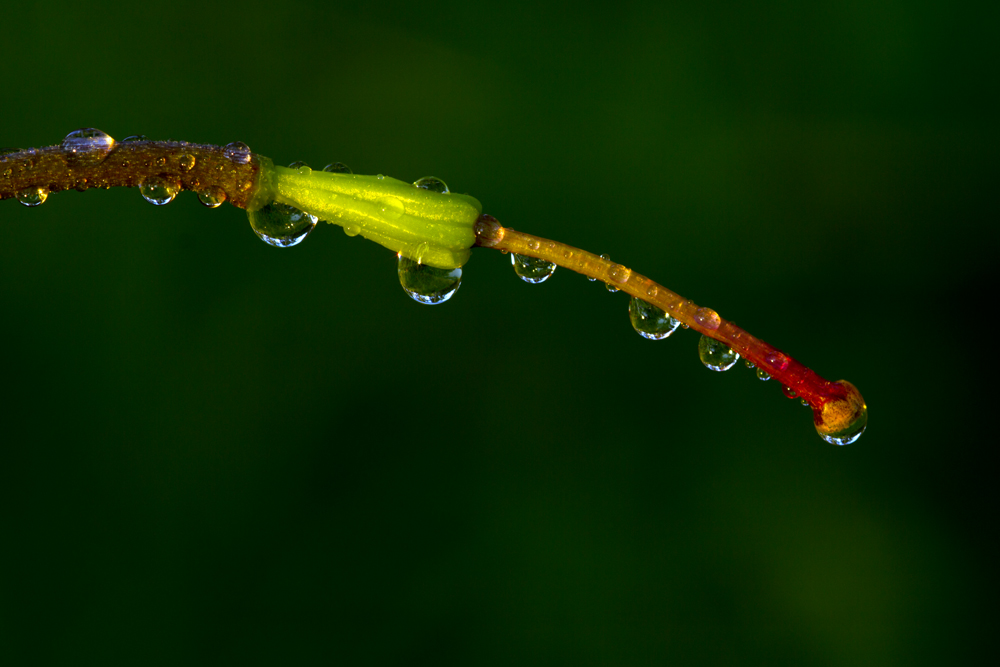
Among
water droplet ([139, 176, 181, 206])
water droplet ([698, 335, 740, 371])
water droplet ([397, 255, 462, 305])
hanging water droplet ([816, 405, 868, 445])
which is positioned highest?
water droplet ([139, 176, 181, 206])

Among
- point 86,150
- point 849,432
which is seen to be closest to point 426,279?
point 86,150

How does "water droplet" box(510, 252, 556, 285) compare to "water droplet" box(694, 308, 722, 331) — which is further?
"water droplet" box(510, 252, 556, 285)

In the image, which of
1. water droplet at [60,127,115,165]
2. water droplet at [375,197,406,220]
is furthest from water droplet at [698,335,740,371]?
water droplet at [60,127,115,165]

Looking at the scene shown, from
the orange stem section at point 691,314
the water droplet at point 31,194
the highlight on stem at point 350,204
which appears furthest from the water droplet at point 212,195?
the orange stem section at point 691,314

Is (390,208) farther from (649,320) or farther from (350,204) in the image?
(649,320)

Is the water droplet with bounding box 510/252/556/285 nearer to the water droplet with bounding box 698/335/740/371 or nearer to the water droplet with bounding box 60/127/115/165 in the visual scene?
the water droplet with bounding box 698/335/740/371

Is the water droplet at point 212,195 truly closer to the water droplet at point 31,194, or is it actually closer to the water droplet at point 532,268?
the water droplet at point 31,194
